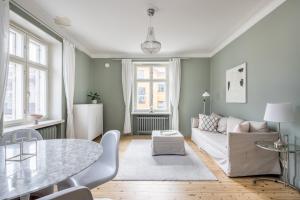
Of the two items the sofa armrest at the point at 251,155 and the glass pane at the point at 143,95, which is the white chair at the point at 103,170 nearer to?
the sofa armrest at the point at 251,155

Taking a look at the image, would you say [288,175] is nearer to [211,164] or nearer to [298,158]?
[298,158]

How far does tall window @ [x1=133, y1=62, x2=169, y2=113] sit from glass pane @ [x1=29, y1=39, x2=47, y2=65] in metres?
2.88

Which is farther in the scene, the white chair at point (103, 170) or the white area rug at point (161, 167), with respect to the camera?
the white area rug at point (161, 167)

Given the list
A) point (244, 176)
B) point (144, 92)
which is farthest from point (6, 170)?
point (144, 92)

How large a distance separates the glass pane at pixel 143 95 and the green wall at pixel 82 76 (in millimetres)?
1535

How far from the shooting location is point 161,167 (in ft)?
10.8

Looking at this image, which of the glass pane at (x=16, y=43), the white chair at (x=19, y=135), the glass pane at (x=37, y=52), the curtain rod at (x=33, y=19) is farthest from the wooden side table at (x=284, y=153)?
the glass pane at (x=37, y=52)

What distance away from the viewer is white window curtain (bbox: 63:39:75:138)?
4.23m

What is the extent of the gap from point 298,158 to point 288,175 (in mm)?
320

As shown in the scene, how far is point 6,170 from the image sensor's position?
110 cm

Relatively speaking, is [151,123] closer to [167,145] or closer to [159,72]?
[159,72]

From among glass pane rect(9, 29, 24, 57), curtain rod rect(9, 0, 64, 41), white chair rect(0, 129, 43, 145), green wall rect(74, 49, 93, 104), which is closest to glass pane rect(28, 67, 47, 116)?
glass pane rect(9, 29, 24, 57)

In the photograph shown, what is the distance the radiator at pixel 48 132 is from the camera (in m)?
A: 3.48

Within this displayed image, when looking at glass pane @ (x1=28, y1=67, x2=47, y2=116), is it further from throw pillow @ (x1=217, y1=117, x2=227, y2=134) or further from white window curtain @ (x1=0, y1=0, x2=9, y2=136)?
throw pillow @ (x1=217, y1=117, x2=227, y2=134)
